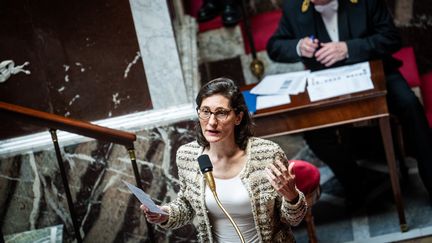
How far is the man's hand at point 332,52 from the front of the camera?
382cm

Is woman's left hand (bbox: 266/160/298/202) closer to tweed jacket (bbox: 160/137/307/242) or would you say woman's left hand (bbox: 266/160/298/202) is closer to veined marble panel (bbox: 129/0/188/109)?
tweed jacket (bbox: 160/137/307/242)

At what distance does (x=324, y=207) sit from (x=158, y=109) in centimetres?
139

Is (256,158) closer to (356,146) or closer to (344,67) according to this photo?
(344,67)

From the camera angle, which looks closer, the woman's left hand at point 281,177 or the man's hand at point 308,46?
the woman's left hand at point 281,177

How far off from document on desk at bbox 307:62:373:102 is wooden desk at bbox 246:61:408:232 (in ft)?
0.14

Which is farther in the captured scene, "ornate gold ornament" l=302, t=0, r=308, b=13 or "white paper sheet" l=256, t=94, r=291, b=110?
"ornate gold ornament" l=302, t=0, r=308, b=13

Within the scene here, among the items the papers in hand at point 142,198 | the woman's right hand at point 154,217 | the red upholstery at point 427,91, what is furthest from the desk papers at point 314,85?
the papers in hand at point 142,198

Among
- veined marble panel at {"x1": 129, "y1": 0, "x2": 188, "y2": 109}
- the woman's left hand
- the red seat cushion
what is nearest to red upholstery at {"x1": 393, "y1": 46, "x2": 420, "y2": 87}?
the red seat cushion

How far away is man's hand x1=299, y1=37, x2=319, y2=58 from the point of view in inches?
152

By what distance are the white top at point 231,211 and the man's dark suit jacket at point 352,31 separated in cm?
159

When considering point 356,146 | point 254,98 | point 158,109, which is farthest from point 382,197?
point 158,109

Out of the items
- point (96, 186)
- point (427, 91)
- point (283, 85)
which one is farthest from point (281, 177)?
point (427, 91)

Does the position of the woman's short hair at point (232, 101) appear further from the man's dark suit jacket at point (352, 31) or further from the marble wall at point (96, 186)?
the man's dark suit jacket at point (352, 31)

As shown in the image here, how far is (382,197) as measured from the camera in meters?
4.11
